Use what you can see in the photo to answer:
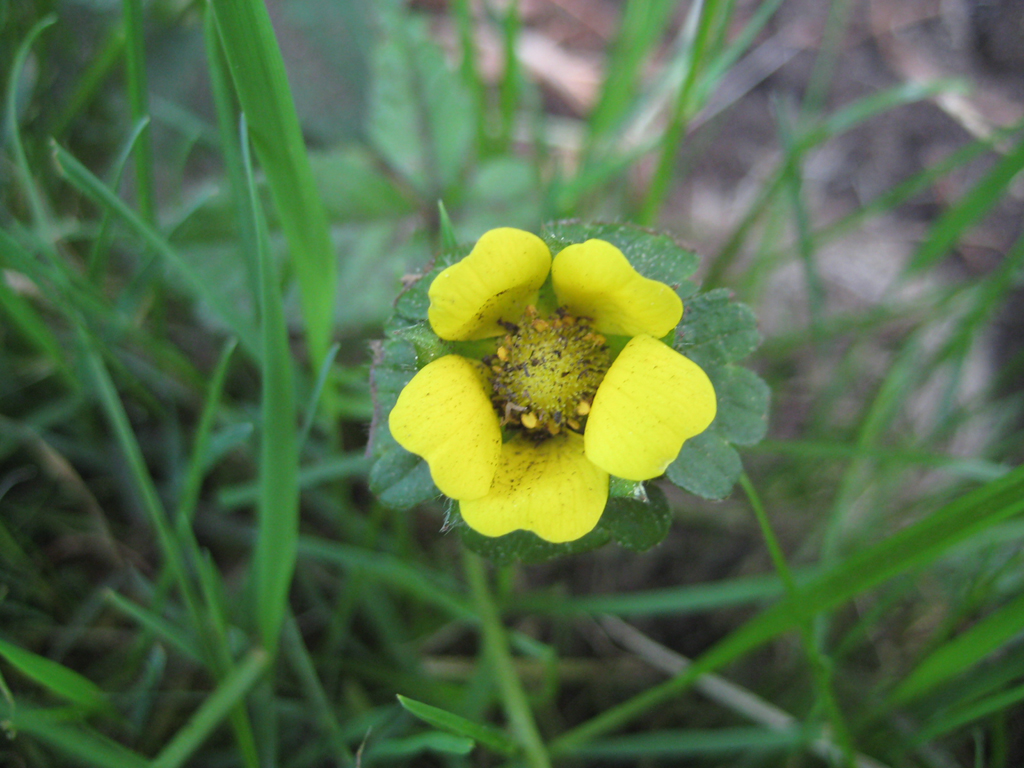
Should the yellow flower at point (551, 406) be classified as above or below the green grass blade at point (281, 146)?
below

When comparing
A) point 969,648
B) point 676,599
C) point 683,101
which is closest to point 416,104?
point 683,101

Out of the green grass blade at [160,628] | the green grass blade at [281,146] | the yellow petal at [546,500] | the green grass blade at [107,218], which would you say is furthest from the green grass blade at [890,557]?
the green grass blade at [107,218]

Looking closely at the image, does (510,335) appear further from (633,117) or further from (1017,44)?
(1017,44)

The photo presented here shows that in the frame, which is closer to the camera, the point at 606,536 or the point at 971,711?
the point at 606,536

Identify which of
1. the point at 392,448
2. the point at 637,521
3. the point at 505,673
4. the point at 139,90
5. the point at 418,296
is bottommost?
the point at 505,673

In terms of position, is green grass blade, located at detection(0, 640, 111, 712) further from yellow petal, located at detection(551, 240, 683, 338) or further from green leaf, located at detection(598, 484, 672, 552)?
yellow petal, located at detection(551, 240, 683, 338)

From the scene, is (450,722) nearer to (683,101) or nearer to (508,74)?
(683,101)

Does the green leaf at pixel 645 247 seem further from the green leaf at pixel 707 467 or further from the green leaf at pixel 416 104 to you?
the green leaf at pixel 416 104
